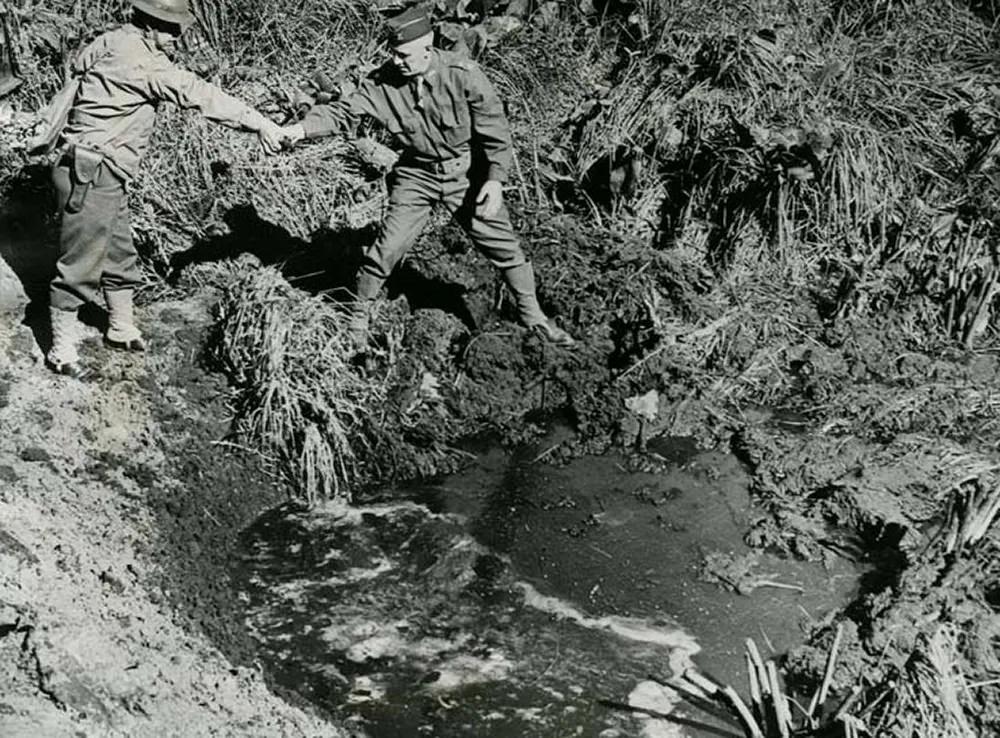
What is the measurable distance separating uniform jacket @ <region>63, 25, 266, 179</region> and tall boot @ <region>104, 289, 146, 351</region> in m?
0.72

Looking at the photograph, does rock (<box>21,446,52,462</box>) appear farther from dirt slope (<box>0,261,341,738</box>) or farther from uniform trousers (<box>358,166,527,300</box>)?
uniform trousers (<box>358,166,527,300</box>)

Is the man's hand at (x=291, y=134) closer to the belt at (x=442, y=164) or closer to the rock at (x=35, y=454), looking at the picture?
the belt at (x=442, y=164)

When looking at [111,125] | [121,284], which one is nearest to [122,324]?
[121,284]

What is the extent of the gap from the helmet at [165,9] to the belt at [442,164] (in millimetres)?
1197

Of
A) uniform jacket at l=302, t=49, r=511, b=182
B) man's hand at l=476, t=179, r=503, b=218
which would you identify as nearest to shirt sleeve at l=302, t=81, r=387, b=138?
uniform jacket at l=302, t=49, r=511, b=182

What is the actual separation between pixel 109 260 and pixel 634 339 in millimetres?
2566

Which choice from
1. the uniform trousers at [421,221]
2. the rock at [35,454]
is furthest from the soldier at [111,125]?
the uniform trousers at [421,221]

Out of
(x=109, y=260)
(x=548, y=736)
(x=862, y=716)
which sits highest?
(x=109, y=260)

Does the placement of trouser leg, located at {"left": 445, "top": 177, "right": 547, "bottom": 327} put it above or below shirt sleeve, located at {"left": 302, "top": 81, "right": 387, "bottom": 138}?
below

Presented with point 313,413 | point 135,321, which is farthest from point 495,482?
point 135,321

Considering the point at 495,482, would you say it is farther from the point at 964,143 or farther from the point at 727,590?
the point at 964,143

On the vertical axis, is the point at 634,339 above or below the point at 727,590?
above

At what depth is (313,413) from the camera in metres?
5.13

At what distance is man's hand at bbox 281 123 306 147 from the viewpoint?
4.95 meters
